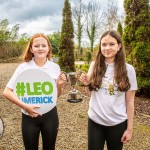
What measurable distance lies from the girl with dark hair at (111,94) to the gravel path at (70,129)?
2.07 m

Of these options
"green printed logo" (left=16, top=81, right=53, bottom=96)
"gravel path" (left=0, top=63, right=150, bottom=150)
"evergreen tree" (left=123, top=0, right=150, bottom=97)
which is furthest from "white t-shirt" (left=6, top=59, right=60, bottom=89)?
"evergreen tree" (left=123, top=0, right=150, bottom=97)

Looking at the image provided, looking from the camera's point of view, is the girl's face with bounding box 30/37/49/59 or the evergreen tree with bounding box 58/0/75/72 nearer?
the girl's face with bounding box 30/37/49/59

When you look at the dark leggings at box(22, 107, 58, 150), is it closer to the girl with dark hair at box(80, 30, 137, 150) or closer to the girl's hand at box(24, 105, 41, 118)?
the girl's hand at box(24, 105, 41, 118)

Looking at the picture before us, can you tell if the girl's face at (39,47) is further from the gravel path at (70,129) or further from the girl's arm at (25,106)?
the gravel path at (70,129)

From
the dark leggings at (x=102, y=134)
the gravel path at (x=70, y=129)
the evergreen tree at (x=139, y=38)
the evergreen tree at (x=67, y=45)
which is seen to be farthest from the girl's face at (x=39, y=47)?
the evergreen tree at (x=67, y=45)

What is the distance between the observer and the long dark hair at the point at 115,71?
7.75 ft

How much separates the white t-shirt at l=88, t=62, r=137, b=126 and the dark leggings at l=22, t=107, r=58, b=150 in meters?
0.37

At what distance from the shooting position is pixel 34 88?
8.17 feet

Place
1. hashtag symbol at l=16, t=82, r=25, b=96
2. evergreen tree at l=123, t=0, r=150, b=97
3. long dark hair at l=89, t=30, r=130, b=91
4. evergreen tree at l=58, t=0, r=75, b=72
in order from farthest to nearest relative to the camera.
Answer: evergreen tree at l=58, t=0, r=75, b=72 → evergreen tree at l=123, t=0, r=150, b=97 → hashtag symbol at l=16, t=82, r=25, b=96 → long dark hair at l=89, t=30, r=130, b=91

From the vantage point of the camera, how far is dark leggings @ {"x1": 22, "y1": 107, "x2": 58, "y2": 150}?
8.19 ft

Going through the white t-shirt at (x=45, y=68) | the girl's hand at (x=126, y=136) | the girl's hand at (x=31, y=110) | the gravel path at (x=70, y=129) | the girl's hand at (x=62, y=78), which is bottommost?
the gravel path at (x=70, y=129)

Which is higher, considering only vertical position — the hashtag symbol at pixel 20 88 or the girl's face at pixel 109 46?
the girl's face at pixel 109 46

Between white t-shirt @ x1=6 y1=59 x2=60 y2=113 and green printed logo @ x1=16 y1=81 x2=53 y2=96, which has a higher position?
white t-shirt @ x1=6 y1=59 x2=60 y2=113

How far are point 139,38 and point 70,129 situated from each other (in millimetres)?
3996
